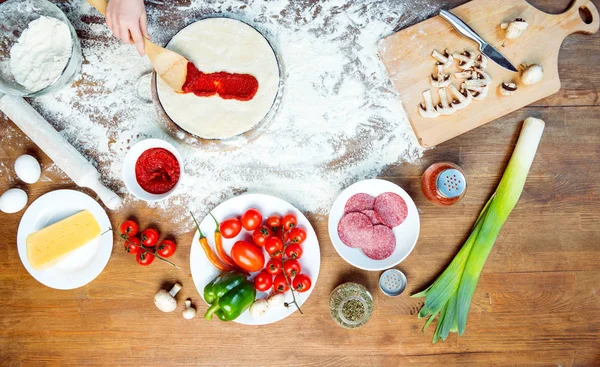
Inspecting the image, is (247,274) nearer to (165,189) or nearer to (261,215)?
(261,215)

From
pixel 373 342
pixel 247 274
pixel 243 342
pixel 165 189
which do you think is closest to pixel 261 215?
pixel 247 274

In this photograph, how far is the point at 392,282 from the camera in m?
1.62

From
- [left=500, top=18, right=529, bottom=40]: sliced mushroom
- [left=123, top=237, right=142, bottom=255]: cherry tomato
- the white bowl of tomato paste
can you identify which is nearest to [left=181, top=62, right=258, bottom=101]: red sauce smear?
the white bowl of tomato paste

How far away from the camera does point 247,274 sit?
1.60m

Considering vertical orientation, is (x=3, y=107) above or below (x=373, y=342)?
above

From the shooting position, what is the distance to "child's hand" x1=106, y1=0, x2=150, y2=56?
4.48ft

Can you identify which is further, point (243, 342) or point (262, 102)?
point (243, 342)

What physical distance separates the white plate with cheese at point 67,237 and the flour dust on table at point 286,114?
15 cm

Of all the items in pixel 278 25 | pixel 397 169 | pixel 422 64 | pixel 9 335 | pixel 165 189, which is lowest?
pixel 9 335

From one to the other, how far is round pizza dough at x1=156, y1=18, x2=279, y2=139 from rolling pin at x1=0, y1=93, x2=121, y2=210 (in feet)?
1.22

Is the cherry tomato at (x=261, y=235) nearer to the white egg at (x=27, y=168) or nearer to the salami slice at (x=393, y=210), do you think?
the salami slice at (x=393, y=210)

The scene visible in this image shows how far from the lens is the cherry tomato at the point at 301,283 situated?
1.50m

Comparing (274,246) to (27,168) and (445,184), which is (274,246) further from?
(27,168)

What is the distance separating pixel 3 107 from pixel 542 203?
208 centimetres
